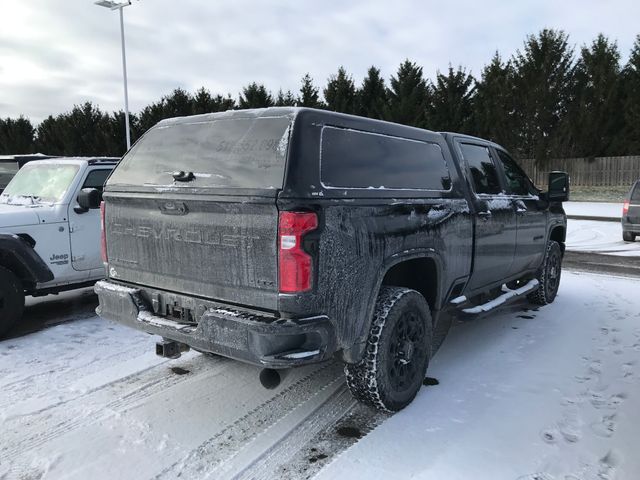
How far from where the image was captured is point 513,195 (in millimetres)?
5398

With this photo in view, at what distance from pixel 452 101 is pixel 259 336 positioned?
31.2 m

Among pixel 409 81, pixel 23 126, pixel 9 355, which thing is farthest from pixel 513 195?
pixel 23 126

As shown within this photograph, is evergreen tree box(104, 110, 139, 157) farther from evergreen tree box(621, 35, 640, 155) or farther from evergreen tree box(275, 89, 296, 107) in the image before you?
evergreen tree box(621, 35, 640, 155)

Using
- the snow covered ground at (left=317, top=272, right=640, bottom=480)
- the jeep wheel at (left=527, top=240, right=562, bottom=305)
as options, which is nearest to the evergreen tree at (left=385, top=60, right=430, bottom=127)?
the jeep wheel at (left=527, top=240, right=562, bottom=305)

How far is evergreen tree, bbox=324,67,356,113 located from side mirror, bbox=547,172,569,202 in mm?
29812

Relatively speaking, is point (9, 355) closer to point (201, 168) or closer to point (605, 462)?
point (201, 168)

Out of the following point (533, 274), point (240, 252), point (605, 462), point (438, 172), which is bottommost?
point (605, 462)

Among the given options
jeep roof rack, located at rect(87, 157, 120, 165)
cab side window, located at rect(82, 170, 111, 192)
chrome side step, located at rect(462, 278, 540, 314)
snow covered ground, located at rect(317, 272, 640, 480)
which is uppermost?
jeep roof rack, located at rect(87, 157, 120, 165)

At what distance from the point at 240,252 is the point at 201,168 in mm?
671

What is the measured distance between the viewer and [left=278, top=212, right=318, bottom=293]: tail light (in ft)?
9.27

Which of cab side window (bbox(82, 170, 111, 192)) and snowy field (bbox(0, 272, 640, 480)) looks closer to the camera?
snowy field (bbox(0, 272, 640, 480))

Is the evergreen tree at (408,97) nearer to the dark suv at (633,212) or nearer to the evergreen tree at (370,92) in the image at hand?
the evergreen tree at (370,92)

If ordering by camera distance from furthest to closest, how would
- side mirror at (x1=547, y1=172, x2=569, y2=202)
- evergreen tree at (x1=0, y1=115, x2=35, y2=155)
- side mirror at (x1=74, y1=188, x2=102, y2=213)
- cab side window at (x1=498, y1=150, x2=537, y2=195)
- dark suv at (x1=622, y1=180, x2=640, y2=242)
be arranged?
1. evergreen tree at (x1=0, y1=115, x2=35, y2=155)
2. dark suv at (x1=622, y1=180, x2=640, y2=242)
3. side mirror at (x1=547, y1=172, x2=569, y2=202)
4. cab side window at (x1=498, y1=150, x2=537, y2=195)
5. side mirror at (x1=74, y1=188, x2=102, y2=213)

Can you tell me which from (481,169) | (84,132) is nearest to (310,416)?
(481,169)
